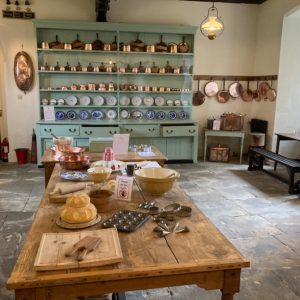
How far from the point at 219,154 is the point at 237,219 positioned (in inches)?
120

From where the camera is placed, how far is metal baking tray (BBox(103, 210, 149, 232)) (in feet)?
4.84

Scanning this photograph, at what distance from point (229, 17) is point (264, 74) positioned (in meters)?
1.42

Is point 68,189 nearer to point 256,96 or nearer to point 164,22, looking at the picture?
point 164,22

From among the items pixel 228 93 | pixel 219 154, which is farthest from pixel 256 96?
pixel 219 154

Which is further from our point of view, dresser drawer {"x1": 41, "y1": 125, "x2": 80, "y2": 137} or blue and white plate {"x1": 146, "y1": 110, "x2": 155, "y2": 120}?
blue and white plate {"x1": 146, "y1": 110, "x2": 155, "y2": 120}

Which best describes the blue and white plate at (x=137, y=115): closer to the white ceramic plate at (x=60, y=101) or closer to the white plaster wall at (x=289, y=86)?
the white ceramic plate at (x=60, y=101)

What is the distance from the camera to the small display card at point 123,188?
1.84 m

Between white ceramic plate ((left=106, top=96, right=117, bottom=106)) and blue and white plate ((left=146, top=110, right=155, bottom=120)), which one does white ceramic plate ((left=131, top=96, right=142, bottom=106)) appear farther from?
white ceramic plate ((left=106, top=96, right=117, bottom=106))

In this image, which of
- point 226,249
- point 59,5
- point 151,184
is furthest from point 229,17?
point 226,249

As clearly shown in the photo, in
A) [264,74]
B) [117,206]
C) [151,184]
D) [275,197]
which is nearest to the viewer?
[117,206]

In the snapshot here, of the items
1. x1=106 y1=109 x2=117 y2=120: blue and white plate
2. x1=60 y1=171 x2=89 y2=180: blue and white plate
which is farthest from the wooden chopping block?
x1=60 y1=171 x2=89 y2=180: blue and white plate

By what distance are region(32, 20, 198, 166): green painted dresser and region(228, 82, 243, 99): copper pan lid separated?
1.05 metres

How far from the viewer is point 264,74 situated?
6.43 metres

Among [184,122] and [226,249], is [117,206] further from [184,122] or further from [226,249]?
[184,122]
